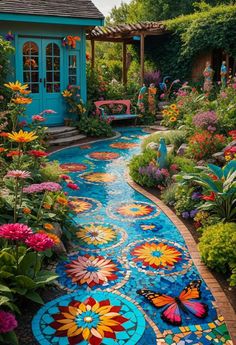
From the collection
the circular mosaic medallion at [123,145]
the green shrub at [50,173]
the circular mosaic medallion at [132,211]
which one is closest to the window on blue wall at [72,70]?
the circular mosaic medallion at [123,145]

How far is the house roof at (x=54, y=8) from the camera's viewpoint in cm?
1140

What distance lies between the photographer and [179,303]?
158 inches

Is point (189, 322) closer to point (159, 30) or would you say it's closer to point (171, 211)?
point (171, 211)

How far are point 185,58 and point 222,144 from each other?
10.4m

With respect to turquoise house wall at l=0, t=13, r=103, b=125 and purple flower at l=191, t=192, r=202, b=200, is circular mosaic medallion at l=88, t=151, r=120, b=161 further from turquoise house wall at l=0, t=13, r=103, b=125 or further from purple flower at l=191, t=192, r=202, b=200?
purple flower at l=191, t=192, r=202, b=200

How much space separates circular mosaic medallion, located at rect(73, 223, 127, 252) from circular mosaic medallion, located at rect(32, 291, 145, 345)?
3.75ft

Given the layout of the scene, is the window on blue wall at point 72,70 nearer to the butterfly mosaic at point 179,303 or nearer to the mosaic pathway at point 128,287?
the mosaic pathway at point 128,287

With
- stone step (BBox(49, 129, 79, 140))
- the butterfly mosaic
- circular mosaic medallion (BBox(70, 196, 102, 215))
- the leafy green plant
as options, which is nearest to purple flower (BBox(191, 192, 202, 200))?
the leafy green plant

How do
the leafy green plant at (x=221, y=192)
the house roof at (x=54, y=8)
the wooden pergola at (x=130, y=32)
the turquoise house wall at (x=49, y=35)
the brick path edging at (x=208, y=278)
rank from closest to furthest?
1. the brick path edging at (x=208, y=278)
2. the leafy green plant at (x=221, y=192)
3. the house roof at (x=54, y=8)
4. the turquoise house wall at (x=49, y=35)
5. the wooden pergola at (x=130, y=32)

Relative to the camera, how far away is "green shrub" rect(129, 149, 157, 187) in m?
7.72

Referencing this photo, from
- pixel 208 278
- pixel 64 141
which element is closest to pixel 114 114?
pixel 64 141

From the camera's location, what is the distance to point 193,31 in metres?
16.5

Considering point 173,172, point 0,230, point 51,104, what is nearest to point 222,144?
point 173,172

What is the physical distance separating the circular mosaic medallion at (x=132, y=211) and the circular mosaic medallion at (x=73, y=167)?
238cm
